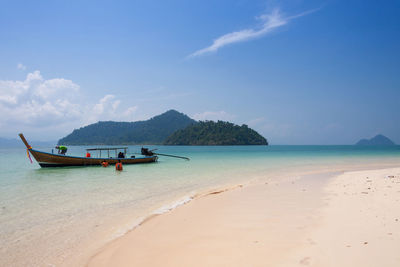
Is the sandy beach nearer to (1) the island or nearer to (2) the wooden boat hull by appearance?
(2) the wooden boat hull

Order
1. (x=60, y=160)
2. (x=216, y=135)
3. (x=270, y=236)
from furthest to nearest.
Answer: (x=216, y=135)
(x=60, y=160)
(x=270, y=236)

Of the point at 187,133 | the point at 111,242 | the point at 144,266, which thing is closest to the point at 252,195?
the point at 111,242

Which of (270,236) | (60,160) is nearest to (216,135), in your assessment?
(60,160)

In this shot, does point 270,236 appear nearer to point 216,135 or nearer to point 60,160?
point 60,160

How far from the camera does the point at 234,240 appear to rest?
4984 millimetres

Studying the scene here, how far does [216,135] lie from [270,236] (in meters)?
176

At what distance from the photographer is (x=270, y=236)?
507 centimetres

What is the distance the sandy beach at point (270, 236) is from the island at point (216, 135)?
16964cm

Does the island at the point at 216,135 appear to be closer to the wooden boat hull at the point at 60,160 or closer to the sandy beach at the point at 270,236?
the wooden boat hull at the point at 60,160

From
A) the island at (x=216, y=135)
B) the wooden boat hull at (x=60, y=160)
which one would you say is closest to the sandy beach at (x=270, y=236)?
the wooden boat hull at (x=60, y=160)

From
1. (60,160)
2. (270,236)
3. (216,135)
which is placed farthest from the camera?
(216,135)

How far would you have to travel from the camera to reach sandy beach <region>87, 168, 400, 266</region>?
4.00 meters

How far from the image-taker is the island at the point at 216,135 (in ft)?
586

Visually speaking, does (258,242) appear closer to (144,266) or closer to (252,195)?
(144,266)
